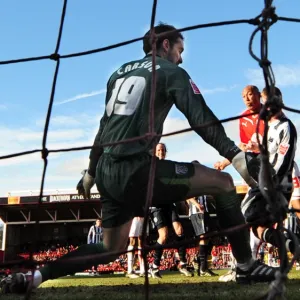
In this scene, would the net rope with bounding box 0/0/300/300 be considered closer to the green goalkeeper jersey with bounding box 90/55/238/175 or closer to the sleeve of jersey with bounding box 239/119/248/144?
the green goalkeeper jersey with bounding box 90/55/238/175

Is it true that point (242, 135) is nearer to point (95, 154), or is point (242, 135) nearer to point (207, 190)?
point (95, 154)

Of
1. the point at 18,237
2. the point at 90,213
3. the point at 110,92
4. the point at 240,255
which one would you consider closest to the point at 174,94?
the point at 110,92

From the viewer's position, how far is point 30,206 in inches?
1106

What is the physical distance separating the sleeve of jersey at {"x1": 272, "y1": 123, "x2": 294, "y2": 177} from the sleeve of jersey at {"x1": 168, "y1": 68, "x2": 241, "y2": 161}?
1332mm

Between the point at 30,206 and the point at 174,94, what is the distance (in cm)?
2618

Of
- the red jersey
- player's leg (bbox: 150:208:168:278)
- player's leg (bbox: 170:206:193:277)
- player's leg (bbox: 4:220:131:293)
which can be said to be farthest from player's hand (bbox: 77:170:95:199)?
player's leg (bbox: 170:206:193:277)

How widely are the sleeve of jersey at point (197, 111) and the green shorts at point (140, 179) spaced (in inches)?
9.2

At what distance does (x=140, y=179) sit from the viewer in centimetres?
286

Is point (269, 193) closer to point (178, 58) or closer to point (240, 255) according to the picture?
point (240, 255)

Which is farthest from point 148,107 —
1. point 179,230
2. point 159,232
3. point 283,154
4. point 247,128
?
point 179,230

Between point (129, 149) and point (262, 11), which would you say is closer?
point (262, 11)

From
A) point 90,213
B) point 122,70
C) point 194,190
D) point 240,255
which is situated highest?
point 90,213

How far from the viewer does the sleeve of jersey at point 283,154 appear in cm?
405

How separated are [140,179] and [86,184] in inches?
32.5
